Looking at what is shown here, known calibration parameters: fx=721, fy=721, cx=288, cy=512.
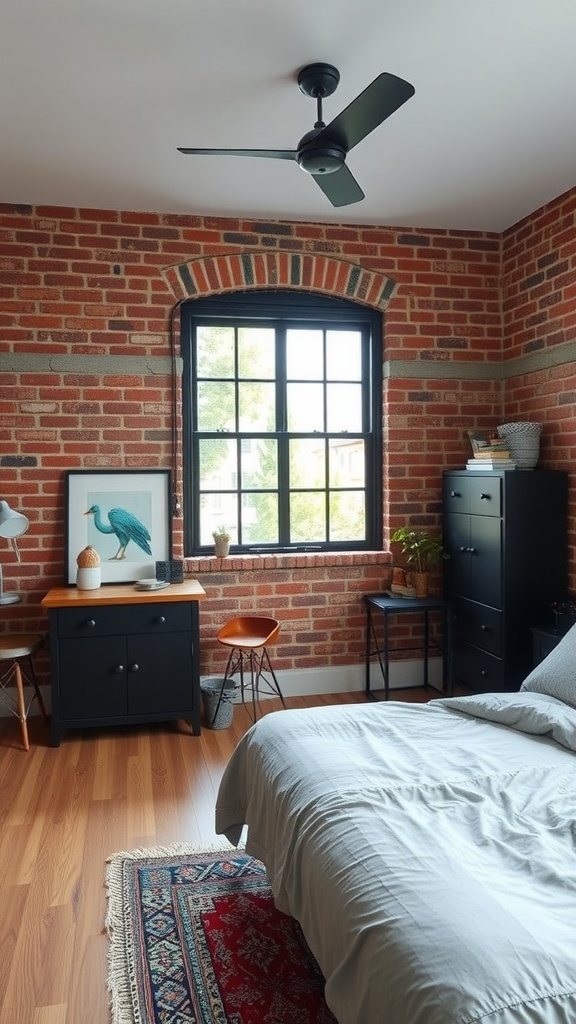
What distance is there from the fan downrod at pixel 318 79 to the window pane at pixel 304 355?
1.83 meters

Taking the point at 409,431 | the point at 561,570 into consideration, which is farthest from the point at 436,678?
the point at 409,431

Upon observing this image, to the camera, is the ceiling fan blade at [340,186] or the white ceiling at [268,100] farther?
the ceiling fan blade at [340,186]

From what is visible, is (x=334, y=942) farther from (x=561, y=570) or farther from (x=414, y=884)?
(x=561, y=570)

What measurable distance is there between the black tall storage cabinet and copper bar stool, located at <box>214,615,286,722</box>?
1169 millimetres

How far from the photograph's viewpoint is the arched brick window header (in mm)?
4184

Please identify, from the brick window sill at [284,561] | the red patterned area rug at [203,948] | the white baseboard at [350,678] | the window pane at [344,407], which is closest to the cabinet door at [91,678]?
the brick window sill at [284,561]

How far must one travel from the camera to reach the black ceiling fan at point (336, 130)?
2150 mm

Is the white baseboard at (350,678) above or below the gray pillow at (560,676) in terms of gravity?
below

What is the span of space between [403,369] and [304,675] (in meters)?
1.99

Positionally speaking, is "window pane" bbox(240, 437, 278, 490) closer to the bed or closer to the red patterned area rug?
the bed

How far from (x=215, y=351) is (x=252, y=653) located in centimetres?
182

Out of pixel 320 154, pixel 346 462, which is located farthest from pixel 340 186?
pixel 346 462

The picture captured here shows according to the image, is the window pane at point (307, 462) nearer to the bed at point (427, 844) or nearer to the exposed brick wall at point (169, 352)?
the exposed brick wall at point (169, 352)

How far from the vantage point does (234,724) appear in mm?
4012
